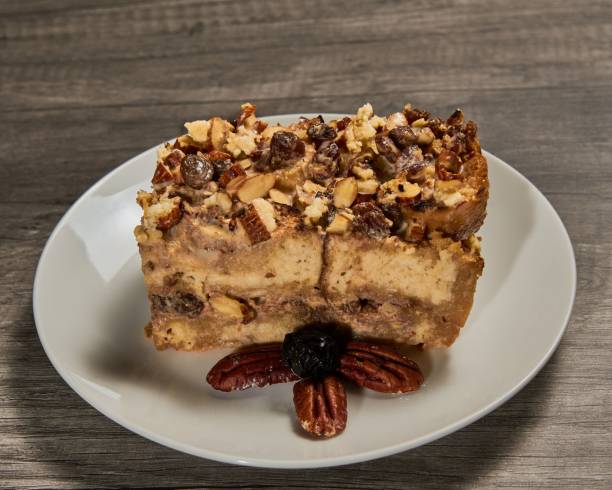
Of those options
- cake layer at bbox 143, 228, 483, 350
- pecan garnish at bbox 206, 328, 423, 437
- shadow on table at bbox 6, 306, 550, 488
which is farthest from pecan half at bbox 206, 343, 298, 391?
shadow on table at bbox 6, 306, 550, 488

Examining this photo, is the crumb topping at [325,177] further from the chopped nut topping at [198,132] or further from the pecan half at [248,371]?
the pecan half at [248,371]

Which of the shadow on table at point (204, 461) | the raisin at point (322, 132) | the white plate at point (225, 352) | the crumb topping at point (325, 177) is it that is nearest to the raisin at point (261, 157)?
the crumb topping at point (325, 177)

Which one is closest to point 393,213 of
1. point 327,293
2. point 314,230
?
point 314,230

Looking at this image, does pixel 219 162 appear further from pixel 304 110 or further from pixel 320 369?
pixel 304 110

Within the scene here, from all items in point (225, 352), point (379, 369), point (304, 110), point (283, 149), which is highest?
point (283, 149)

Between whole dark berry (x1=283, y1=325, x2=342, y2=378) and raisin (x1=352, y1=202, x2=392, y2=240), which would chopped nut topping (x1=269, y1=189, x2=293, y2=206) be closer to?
raisin (x1=352, y1=202, x2=392, y2=240)

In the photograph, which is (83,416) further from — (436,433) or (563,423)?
(563,423)
